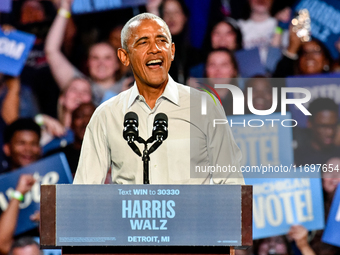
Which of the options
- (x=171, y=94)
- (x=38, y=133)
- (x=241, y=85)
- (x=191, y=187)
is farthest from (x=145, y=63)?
(x=38, y=133)

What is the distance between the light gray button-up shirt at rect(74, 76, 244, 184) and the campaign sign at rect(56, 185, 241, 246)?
0.33 m

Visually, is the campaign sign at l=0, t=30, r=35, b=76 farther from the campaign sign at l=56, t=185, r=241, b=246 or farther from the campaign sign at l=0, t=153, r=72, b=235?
the campaign sign at l=56, t=185, r=241, b=246

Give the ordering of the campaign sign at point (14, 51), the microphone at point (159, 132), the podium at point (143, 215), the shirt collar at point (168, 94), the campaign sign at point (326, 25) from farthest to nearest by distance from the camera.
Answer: the campaign sign at point (14, 51) < the campaign sign at point (326, 25) < the shirt collar at point (168, 94) < the microphone at point (159, 132) < the podium at point (143, 215)

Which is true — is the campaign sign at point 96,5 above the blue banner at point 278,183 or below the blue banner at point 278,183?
above

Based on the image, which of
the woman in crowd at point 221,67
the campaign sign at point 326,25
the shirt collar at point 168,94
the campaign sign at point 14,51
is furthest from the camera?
the campaign sign at point 14,51

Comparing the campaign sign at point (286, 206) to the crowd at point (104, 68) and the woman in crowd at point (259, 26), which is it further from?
the woman in crowd at point (259, 26)

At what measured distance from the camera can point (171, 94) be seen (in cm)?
216

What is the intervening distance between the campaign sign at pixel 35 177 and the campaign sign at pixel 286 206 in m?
1.71

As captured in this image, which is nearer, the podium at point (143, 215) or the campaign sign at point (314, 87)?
the podium at point (143, 215)

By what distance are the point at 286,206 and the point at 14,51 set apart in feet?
9.57

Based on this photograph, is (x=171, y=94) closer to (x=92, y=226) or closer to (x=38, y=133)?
(x=92, y=226)

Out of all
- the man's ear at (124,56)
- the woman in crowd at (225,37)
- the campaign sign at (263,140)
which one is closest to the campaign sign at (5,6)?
the woman in crowd at (225,37)

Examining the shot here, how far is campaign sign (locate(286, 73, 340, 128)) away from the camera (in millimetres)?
4359

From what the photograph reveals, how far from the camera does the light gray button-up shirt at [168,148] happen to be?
2.03 meters
